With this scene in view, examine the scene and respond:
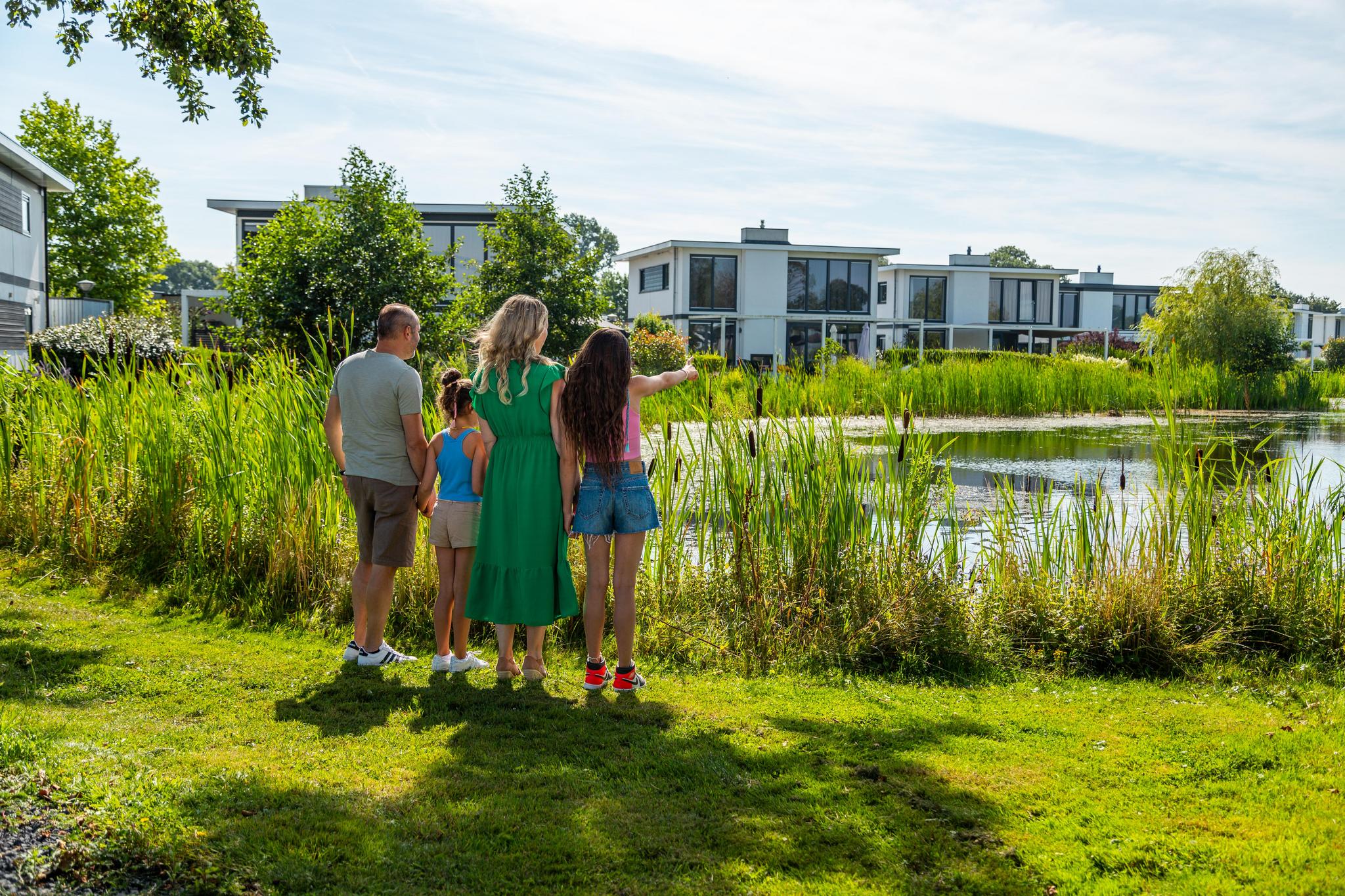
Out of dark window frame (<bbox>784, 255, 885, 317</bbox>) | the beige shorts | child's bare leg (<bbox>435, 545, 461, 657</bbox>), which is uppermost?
dark window frame (<bbox>784, 255, 885, 317</bbox>)

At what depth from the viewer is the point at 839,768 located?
12.4 feet

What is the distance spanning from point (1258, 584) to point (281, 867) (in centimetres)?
542

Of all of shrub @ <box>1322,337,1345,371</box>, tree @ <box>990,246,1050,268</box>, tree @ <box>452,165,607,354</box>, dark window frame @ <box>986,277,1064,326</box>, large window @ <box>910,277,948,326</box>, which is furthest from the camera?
tree @ <box>990,246,1050,268</box>

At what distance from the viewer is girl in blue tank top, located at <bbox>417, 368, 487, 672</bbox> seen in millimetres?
5020

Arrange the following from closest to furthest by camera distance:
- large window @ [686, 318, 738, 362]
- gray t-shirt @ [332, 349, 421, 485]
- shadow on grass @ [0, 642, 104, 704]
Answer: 1. shadow on grass @ [0, 642, 104, 704]
2. gray t-shirt @ [332, 349, 421, 485]
3. large window @ [686, 318, 738, 362]

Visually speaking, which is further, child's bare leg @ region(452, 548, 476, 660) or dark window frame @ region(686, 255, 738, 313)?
dark window frame @ region(686, 255, 738, 313)

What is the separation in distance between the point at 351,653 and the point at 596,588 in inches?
53.1

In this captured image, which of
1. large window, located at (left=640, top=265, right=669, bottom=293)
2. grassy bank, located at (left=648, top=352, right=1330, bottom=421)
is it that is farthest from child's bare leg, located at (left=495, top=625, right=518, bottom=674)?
large window, located at (left=640, top=265, right=669, bottom=293)

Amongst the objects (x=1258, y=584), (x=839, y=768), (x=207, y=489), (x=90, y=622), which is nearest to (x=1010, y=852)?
(x=839, y=768)

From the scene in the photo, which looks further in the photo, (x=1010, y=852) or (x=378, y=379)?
(x=378, y=379)

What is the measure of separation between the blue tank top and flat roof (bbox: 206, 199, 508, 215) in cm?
3932

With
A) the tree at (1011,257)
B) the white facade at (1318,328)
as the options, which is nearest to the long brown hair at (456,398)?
the white facade at (1318,328)

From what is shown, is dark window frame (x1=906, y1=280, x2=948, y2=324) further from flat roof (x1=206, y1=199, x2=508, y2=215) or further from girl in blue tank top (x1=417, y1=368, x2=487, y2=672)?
girl in blue tank top (x1=417, y1=368, x2=487, y2=672)

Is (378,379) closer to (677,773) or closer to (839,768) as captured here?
(677,773)
